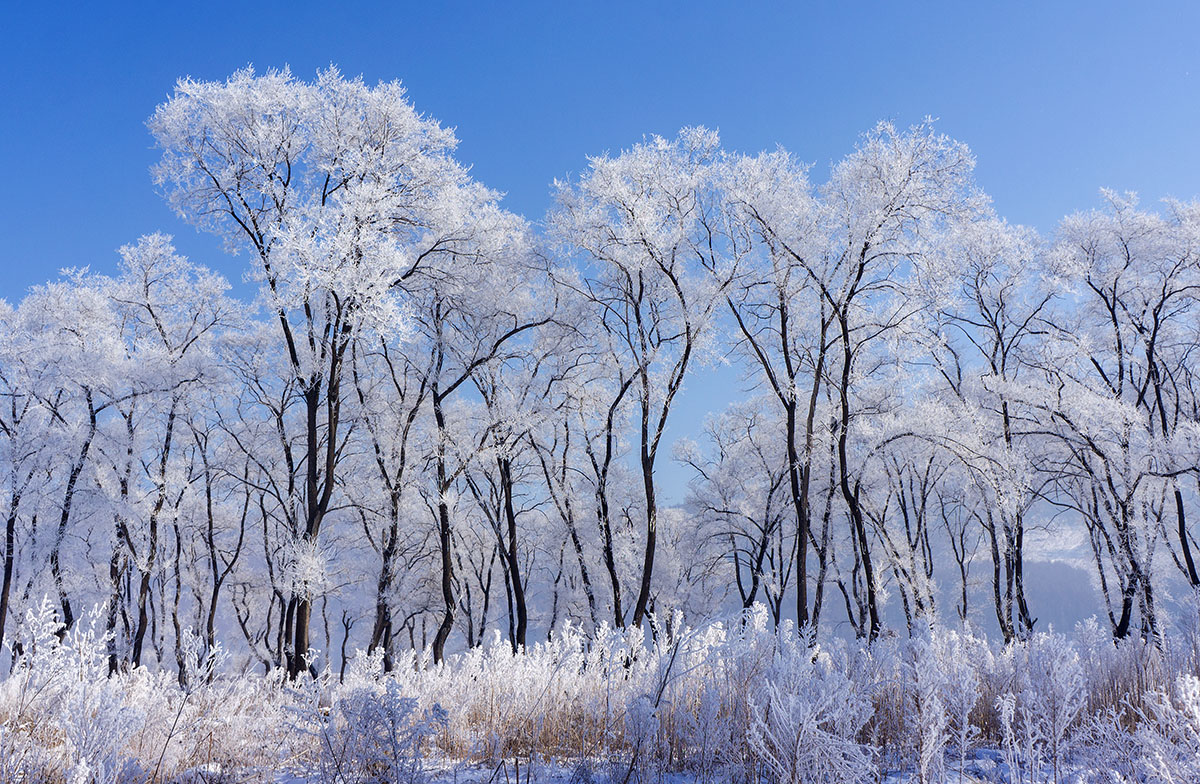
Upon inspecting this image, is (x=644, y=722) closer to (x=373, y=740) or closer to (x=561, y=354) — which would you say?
(x=373, y=740)

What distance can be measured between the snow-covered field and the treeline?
6.78 m

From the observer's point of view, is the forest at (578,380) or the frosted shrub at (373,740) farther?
the forest at (578,380)

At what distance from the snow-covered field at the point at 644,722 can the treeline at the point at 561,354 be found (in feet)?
22.3

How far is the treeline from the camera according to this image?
1317cm

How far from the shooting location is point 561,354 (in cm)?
1761

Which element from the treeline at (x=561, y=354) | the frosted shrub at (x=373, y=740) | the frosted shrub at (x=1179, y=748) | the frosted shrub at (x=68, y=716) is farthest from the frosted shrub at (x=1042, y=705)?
the treeline at (x=561, y=354)

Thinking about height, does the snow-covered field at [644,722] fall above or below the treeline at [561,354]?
below

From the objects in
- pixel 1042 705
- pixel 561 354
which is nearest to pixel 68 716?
pixel 1042 705

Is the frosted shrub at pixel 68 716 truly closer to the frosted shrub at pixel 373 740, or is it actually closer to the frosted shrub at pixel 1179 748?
the frosted shrub at pixel 373 740

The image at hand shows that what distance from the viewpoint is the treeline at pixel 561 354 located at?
13.2 meters

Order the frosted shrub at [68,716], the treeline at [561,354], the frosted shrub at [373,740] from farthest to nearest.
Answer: the treeline at [561,354] < the frosted shrub at [373,740] < the frosted shrub at [68,716]

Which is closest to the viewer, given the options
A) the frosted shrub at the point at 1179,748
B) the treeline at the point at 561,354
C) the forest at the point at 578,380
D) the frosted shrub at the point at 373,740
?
the frosted shrub at the point at 1179,748

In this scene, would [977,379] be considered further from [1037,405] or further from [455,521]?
[455,521]

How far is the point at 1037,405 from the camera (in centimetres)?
1636
